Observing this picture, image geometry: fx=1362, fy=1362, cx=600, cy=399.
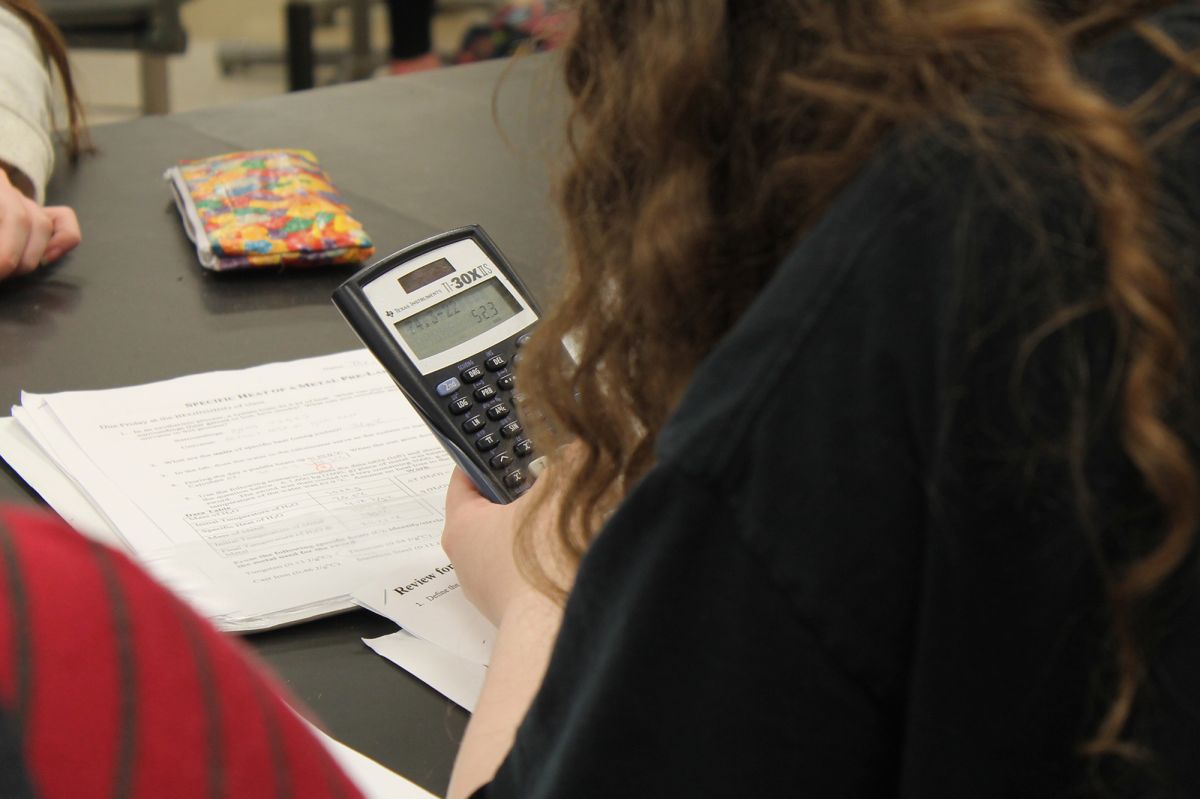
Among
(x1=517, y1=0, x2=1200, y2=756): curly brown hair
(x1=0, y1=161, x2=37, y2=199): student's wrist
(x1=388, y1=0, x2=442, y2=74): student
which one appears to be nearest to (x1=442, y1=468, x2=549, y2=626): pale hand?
(x1=517, y1=0, x2=1200, y2=756): curly brown hair

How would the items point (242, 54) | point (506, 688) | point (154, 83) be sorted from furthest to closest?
point (242, 54) < point (154, 83) < point (506, 688)

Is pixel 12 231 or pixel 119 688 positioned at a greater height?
pixel 119 688

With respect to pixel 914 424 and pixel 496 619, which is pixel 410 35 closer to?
pixel 496 619

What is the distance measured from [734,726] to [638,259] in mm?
135

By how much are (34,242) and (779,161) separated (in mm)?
757

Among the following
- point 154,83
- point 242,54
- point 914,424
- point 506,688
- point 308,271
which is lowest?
point 242,54

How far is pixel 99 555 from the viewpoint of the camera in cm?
21

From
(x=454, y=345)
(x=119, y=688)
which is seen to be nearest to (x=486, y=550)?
(x=454, y=345)

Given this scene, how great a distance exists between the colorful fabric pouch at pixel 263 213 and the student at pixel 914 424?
0.65 metres

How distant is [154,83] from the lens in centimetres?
282

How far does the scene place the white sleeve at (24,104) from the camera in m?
1.06

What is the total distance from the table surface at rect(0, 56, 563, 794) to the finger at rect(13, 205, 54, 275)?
1 cm

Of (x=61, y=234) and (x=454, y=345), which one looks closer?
(x=454, y=345)

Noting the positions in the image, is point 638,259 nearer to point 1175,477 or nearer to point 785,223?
point 785,223
